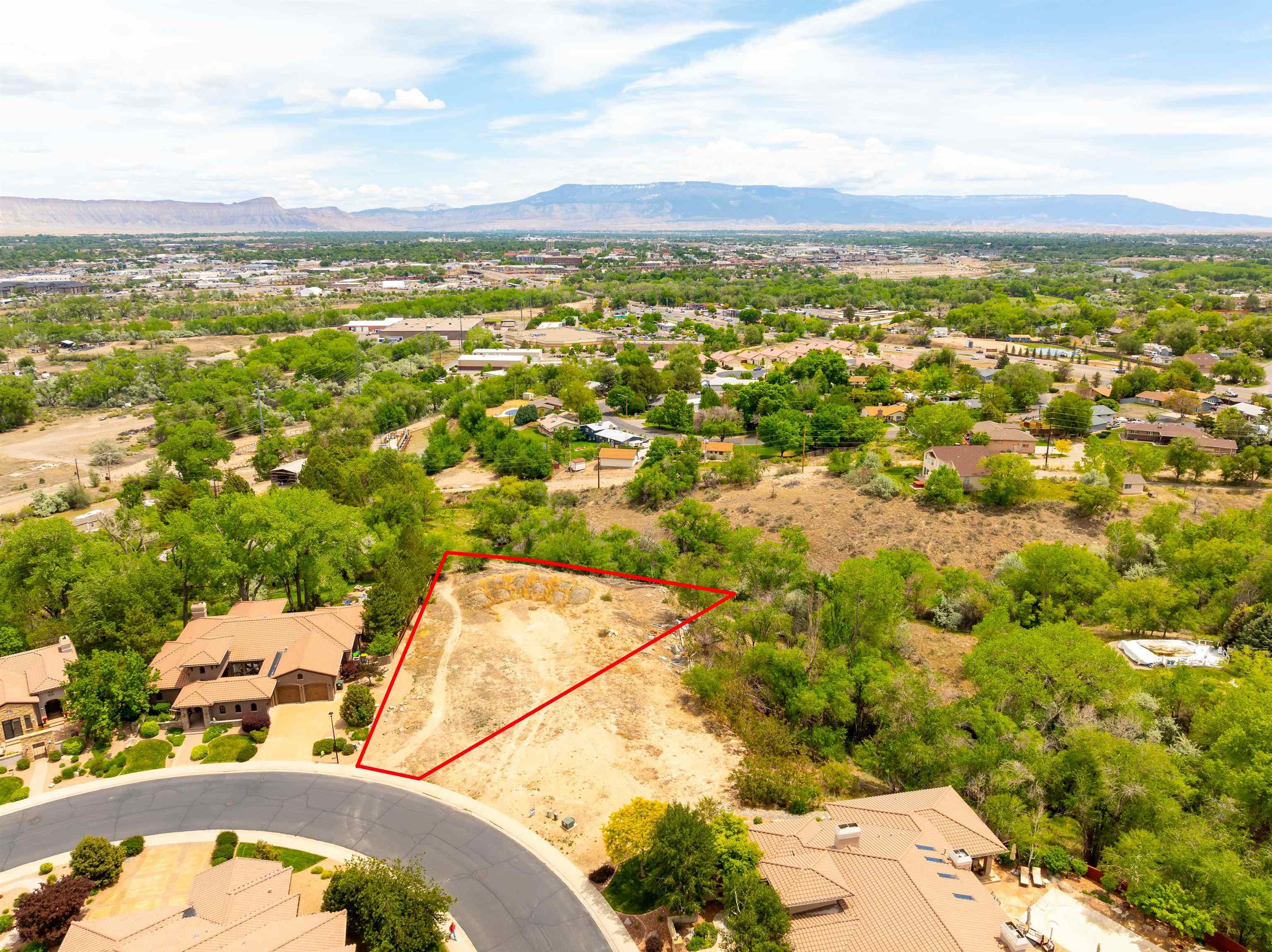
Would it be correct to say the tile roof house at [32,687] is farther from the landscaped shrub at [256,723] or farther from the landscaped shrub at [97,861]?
the landscaped shrub at [97,861]

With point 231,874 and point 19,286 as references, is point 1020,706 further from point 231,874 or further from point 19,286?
point 19,286

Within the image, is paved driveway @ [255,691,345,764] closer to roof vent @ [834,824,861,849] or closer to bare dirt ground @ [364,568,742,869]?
bare dirt ground @ [364,568,742,869]

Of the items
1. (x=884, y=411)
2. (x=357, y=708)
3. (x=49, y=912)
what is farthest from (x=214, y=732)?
(x=884, y=411)

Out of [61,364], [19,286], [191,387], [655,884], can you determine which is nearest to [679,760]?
[655,884]

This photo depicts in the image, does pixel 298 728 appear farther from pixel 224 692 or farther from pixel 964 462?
pixel 964 462

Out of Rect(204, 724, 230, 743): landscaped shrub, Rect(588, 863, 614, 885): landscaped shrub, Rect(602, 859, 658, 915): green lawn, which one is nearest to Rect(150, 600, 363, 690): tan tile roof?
Rect(204, 724, 230, 743): landscaped shrub

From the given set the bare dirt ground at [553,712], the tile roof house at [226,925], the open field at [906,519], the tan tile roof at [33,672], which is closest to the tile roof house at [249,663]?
the tan tile roof at [33,672]

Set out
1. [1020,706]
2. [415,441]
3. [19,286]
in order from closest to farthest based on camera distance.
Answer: [1020,706] → [415,441] → [19,286]
